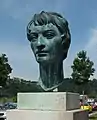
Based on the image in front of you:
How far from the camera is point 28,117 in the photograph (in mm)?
6484

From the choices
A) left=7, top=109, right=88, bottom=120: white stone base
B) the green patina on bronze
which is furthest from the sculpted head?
left=7, top=109, right=88, bottom=120: white stone base

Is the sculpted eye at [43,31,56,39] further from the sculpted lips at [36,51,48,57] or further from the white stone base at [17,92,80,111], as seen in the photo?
the white stone base at [17,92,80,111]

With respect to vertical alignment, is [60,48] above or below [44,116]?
above

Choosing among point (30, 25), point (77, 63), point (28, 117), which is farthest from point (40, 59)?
point (77, 63)

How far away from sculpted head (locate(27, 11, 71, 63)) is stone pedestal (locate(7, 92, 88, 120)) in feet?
2.71

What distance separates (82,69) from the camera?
30047mm

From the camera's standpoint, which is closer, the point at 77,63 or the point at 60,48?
the point at 60,48

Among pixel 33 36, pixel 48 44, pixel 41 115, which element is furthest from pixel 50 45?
pixel 41 115

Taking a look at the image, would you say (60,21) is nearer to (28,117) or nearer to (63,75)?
(63,75)

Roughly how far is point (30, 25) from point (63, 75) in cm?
131

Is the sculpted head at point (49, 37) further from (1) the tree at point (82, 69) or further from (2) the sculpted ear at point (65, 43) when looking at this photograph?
(1) the tree at point (82, 69)

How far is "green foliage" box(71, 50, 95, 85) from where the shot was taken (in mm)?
29797

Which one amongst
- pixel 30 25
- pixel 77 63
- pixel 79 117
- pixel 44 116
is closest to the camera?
pixel 44 116

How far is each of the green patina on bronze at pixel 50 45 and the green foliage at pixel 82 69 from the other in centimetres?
2279
